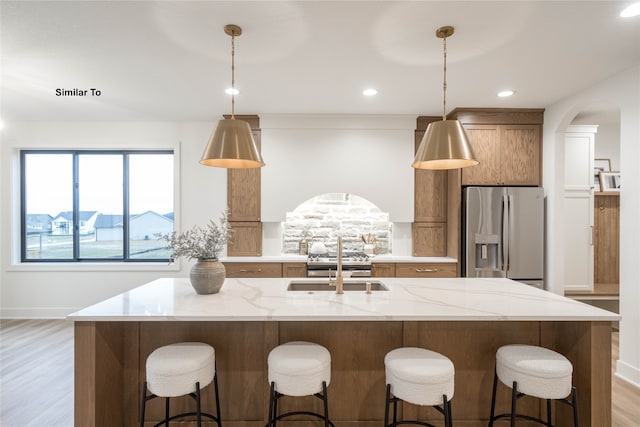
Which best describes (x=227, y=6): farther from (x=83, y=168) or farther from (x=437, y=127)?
(x=83, y=168)

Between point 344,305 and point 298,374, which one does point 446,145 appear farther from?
point 298,374

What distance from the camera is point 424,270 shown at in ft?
13.6

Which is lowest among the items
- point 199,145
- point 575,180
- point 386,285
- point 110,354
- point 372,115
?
point 110,354

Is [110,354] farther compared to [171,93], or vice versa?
[171,93]

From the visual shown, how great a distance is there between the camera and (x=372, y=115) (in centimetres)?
437

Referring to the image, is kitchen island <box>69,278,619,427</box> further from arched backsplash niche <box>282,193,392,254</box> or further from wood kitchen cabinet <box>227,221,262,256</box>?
arched backsplash niche <box>282,193,392,254</box>

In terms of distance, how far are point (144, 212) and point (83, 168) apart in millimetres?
1086

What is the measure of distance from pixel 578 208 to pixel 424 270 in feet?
6.96

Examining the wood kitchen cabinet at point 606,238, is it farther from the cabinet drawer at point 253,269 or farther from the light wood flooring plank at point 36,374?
the light wood flooring plank at point 36,374

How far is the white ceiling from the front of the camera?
213cm

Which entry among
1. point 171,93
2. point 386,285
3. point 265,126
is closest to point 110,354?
point 386,285

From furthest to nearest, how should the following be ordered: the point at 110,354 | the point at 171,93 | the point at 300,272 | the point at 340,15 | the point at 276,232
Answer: the point at 276,232 → the point at 300,272 → the point at 171,93 → the point at 340,15 → the point at 110,354

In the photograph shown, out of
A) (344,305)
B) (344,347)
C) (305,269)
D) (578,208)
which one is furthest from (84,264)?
(578,208)

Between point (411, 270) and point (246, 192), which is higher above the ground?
point (246, 192)
